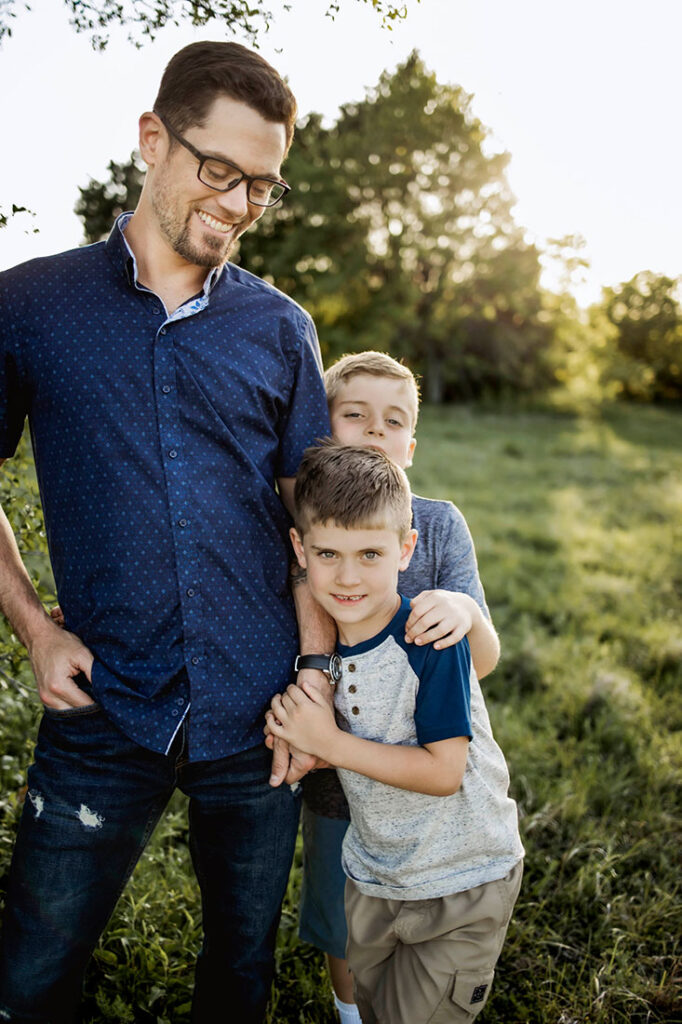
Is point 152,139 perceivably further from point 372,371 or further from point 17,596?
point 17,596

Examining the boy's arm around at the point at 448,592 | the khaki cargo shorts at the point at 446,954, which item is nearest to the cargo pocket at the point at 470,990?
the khaki cargo shorts at the point at 446,954

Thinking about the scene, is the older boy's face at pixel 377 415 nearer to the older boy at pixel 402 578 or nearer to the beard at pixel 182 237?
the older boy at pixel 402 578

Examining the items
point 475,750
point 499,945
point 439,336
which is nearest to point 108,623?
point 475,750

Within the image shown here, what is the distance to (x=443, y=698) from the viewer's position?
1886 mm

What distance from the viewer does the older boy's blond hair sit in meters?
2.49

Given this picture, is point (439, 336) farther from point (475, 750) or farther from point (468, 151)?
point (475, 750)

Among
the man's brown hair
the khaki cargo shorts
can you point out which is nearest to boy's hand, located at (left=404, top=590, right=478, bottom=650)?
the khaki cargo shorts

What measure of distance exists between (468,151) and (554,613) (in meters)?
25.9

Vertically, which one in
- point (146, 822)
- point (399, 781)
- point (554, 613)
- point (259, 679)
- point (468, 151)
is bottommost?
point (554, 613)

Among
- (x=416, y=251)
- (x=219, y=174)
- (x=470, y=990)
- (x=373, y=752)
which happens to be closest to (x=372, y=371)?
(x=219, y=174)

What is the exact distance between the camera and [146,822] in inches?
80.4

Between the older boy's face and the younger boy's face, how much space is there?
0.50m

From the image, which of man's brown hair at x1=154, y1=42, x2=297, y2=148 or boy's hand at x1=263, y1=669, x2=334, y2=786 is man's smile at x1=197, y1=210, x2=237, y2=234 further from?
boy's hand at x1=263, y1=669, x2=334, y2=786

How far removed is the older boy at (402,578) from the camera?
2.26 metres
